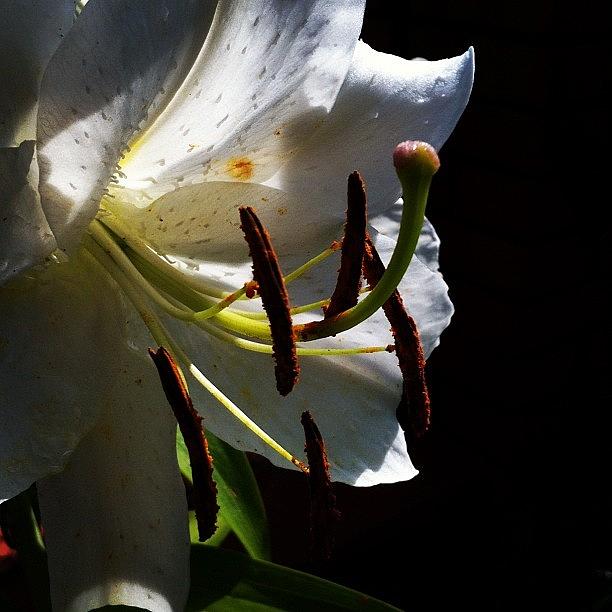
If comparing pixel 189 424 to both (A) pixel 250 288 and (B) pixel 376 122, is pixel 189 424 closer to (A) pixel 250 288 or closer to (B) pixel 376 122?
(A) pixel 250 288

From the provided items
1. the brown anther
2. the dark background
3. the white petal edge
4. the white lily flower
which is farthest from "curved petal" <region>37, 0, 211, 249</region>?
the dark background

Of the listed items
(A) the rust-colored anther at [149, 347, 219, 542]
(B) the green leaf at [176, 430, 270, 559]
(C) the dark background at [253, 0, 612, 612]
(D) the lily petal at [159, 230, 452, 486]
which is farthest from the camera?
(C) the dark background at [253, 0, 612, 612]

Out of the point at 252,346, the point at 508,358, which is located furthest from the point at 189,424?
the point at 508,358

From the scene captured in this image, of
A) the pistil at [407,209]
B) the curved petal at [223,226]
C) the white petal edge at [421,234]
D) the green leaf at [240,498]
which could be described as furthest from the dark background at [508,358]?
the pistil at [407,209]

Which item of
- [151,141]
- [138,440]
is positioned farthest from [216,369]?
[151,141]

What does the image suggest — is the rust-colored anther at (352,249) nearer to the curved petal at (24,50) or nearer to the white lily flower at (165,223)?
the white lily flower at (165,223)

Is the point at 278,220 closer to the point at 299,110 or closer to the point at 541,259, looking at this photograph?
the point at 299,110

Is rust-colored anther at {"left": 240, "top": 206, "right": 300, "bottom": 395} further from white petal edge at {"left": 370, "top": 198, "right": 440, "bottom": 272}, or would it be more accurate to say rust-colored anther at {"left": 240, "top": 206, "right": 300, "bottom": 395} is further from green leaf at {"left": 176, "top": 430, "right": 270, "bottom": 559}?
green leaf at {"left": 176, "top": 430, "right": 270, "bottom": 559}
